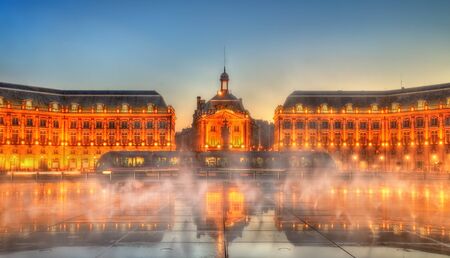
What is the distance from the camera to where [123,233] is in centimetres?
1508

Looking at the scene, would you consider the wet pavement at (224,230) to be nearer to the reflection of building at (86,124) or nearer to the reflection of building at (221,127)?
the reflection of building at (86,124)

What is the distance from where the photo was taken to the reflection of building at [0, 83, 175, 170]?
Answer: 125750 mm

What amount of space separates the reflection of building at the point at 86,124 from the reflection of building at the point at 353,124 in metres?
33.1

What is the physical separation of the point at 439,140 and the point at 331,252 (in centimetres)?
11675

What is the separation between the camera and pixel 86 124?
13350 cm

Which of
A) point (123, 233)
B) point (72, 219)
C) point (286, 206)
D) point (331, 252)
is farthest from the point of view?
point (286, 206)

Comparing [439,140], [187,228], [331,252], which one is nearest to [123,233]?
[187,228]

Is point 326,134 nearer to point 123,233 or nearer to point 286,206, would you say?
point 286,206

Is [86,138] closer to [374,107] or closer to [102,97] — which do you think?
[102,97]

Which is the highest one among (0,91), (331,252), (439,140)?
(0,91)

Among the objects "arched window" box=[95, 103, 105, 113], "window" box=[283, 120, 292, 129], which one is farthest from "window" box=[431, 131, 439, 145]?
"arched window" box=[95, 103, 105, 113]

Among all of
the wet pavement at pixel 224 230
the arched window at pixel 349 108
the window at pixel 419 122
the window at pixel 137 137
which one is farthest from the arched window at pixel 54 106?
the wet pavement at pixel 224 230

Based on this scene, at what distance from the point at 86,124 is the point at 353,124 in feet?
229

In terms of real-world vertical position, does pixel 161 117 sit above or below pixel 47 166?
above
